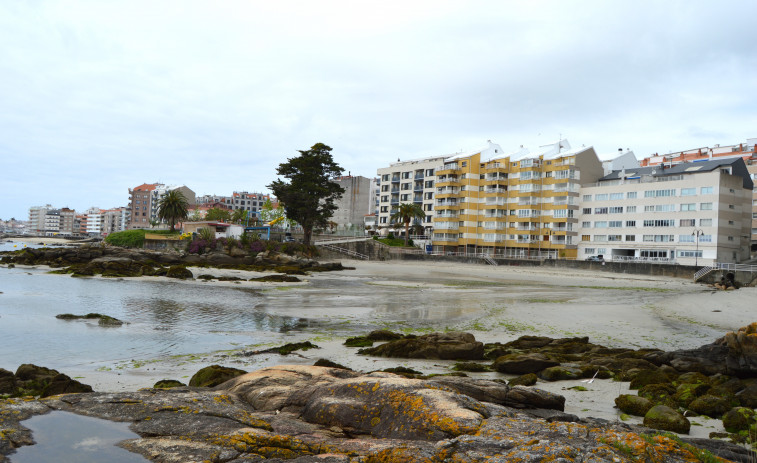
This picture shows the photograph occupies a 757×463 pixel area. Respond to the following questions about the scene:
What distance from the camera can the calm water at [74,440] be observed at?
462cm

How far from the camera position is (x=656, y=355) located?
1412cm

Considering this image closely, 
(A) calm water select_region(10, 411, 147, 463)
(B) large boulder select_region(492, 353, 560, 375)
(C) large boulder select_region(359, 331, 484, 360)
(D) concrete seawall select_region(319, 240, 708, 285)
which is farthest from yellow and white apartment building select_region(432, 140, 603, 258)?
(A) calm water select_region(10, 411, 147, 463)

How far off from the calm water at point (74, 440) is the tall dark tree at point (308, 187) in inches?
3154

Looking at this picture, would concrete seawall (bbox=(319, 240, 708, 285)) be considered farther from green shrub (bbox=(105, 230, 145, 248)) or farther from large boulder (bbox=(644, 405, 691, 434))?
large boulder (bbox=(644, 405, 691, 434))

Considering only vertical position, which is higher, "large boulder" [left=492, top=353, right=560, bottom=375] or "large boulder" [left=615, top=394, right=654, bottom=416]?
"large boulder" [left=615, top=394, right=654, bottom=416]

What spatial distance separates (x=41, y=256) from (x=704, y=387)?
246ft

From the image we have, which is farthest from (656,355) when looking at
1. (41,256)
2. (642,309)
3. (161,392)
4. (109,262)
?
(41,256)

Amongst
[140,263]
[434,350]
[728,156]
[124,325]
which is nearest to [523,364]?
[434,350]

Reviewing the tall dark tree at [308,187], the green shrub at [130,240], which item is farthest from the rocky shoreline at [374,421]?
the green shrub at [130,240]

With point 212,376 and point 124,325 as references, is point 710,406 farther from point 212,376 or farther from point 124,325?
point 124,325

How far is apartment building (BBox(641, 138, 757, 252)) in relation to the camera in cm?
9938

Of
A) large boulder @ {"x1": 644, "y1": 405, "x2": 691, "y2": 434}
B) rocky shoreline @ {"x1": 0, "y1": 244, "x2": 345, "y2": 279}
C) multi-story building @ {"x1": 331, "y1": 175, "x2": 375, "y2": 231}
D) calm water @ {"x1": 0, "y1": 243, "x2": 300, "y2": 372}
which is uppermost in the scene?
multi-story building @ {"x1": 331, "y1": 175, "x2": 375, "y2": 231}

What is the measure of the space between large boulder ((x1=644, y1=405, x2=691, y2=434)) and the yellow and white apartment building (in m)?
90.8

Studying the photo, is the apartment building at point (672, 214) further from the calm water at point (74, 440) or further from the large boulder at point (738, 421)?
the calm water at point (74, 440)
